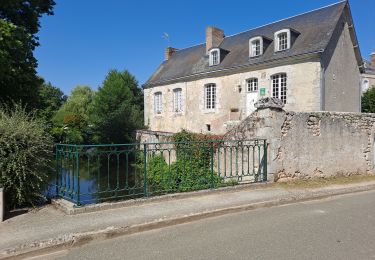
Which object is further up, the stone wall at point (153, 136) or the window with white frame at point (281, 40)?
the window with white frame at point (281, 40)

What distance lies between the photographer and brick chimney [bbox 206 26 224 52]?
2503 cm

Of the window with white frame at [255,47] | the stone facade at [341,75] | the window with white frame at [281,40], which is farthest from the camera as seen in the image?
the window with white frame at [255,47]

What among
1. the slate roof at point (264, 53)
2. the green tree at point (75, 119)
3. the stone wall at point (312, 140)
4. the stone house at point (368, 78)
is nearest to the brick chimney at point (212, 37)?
the slate roof at point (264, 53)

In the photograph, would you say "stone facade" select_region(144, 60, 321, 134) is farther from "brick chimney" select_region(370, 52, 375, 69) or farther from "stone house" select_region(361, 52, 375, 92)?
"brick chimney" select_region(370, 52, 375, 69)

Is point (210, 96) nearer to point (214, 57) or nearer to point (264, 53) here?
point (214, 57)

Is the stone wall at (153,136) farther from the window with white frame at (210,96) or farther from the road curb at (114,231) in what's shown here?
the road curb at (114,231)

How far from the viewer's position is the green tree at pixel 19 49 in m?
8.45

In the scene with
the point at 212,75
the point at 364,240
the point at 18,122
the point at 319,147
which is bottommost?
the point at 364,240

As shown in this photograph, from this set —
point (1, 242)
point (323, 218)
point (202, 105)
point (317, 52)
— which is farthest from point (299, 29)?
point (1, 242)

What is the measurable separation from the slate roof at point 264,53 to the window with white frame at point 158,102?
3.24ft

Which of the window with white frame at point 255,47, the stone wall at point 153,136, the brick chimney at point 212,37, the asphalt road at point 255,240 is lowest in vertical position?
the asphalt road at point 255,240

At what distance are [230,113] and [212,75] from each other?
10.4 ft

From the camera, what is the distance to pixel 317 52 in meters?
16.1

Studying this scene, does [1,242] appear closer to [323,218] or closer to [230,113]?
[323,218]
